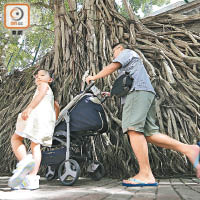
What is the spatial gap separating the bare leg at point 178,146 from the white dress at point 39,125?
1.00 metres

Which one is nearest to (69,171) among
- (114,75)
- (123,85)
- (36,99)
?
(36,99)

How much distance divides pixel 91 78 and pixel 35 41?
800cm

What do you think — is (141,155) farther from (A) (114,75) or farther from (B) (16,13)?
(B) (16,13)

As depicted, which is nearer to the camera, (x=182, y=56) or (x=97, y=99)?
(x=97, y=99)

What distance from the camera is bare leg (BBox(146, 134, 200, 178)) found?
2682 mm

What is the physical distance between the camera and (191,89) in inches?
167

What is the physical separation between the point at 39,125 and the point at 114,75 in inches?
77.0

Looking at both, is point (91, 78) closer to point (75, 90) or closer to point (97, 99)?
point (97, 99)

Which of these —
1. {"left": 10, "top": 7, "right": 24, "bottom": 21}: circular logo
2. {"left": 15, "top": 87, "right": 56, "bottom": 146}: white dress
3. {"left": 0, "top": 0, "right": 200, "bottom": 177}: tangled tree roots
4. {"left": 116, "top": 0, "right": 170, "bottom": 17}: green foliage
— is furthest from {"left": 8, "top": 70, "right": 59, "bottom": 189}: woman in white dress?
{"left": 116, "top": 0, "right": 170, "bottom": 17}: green foliage

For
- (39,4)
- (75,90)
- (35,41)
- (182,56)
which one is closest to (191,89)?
(182,56)

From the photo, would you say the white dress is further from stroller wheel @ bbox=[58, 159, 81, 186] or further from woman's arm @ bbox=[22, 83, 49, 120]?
stroller wheel @ bbox=[58, 159, 81, 186]

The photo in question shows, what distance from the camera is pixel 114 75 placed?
4.49 meters

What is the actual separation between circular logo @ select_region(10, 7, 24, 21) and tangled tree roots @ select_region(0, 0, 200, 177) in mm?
1706

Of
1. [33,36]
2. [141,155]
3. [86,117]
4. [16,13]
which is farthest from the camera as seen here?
[33,36]
